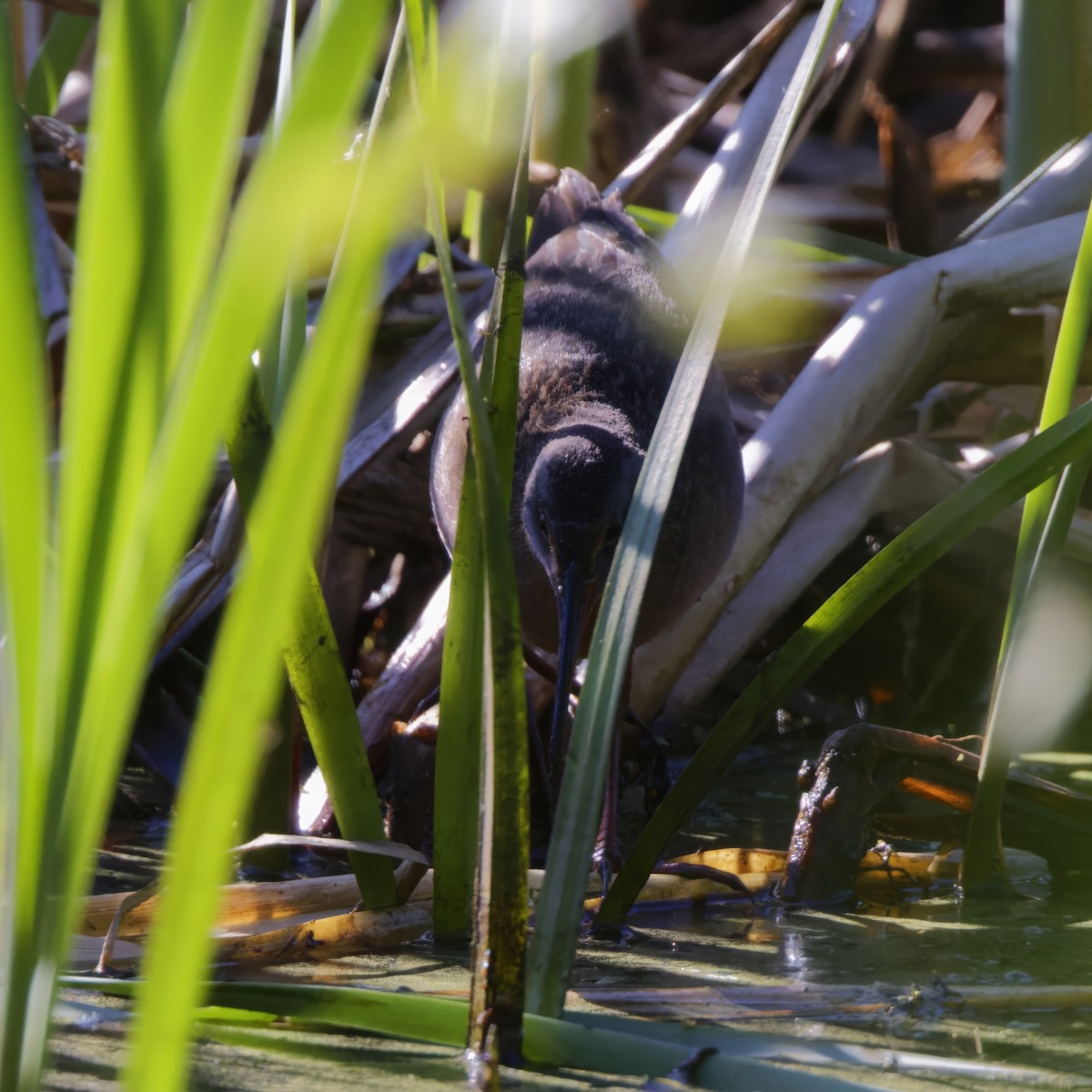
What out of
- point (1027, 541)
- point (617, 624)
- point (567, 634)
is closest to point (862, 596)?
point (1027, 541)

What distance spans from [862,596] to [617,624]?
0.41 metres

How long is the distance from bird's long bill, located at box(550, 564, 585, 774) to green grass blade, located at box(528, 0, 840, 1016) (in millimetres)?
892

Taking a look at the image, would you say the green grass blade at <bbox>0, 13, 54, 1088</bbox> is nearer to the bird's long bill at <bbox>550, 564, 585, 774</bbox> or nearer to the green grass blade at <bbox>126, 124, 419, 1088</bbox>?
the green grass blade at <bbox>126, 124, 419, 1088</bbox>

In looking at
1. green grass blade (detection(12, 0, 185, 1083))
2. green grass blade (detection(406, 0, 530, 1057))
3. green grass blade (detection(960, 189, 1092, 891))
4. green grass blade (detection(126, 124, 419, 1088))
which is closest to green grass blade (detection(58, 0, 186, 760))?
green grass blade (detection(12, 0, 185, 1083))

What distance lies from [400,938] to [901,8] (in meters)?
5.44

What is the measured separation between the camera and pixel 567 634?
7.65ft

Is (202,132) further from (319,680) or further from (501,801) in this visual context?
(319,680)

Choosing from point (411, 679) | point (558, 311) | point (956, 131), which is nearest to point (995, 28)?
point (956, 131)

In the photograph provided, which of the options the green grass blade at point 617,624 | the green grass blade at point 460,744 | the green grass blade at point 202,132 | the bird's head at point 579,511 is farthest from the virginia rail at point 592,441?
the green grass blade at point 202,132

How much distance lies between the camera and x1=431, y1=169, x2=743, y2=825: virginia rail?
239 centimetres

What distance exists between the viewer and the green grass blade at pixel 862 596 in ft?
4.73

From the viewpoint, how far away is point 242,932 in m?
1.65

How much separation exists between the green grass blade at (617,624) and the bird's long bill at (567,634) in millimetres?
892

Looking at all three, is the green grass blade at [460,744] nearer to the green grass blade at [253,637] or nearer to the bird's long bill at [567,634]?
the bird's long bill at [567,634]
